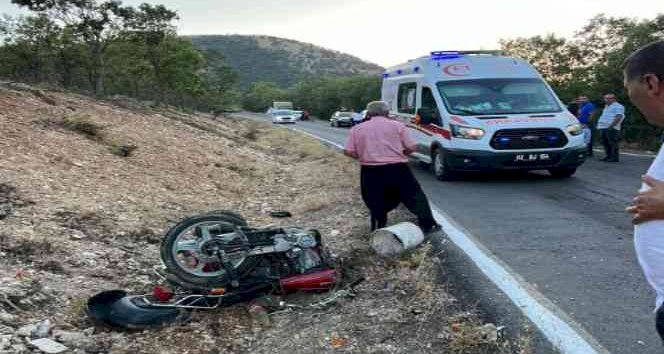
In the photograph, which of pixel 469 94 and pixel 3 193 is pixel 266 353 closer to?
pixel 3 193

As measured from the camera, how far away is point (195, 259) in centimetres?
439

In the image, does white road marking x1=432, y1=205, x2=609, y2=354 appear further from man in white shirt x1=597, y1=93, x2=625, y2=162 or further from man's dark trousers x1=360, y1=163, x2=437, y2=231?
man in white shirt x1=597, y1=93, x2=625, y2=162

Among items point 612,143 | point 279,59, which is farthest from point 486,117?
point 279,59

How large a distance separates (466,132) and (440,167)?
94 cm

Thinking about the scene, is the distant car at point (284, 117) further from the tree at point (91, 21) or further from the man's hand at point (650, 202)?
the man's hand at point (650, 202)

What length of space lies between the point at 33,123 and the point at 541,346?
29.6 feet

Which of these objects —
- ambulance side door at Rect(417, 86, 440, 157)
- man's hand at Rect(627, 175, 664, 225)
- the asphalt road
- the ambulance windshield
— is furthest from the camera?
ambulance side door at Rect(417, 86, 440, 157)

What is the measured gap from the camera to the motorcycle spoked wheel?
426 cm

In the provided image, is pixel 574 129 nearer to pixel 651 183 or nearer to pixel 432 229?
pixel 432 229

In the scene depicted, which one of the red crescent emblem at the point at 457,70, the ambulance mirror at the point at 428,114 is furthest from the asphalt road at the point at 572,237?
the red crescent emblem at the point at 457,70

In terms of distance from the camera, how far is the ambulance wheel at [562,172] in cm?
991

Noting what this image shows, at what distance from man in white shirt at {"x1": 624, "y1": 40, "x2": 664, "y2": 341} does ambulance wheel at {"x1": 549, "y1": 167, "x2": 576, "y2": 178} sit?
841 centimetres

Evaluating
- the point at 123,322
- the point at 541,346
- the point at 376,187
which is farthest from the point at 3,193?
the point at 541,346

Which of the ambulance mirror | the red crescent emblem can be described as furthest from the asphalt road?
the red crescent emblem
